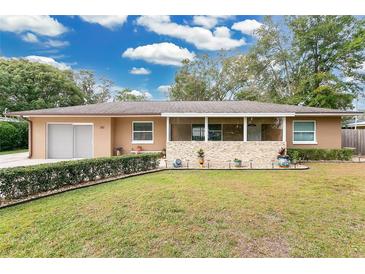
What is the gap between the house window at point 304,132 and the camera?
1377cm

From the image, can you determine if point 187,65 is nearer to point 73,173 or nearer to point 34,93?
point 34,93

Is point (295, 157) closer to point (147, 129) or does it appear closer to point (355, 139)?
point (355, 139)

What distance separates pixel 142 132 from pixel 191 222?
10659 mm

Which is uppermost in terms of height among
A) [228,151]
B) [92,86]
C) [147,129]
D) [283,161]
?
[92,86]

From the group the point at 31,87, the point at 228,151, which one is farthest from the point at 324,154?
the point at 31,87

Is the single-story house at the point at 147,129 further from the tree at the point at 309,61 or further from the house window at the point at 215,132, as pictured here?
the tree at the point at 309,61

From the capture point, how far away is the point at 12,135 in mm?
18203

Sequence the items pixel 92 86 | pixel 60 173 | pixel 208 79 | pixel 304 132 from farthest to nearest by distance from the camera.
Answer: pixel 92 86, pixel 208 79, pixel 304 132, pixel 60 173

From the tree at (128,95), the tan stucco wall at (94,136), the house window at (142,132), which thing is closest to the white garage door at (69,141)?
the tan stucco wall at (94,136)

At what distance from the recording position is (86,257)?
3.24 meters

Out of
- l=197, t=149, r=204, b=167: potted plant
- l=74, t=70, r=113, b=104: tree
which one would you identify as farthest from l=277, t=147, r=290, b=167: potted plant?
l=74, t=70, r=113, b=104: tree

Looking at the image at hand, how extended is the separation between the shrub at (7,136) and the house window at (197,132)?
16136mm

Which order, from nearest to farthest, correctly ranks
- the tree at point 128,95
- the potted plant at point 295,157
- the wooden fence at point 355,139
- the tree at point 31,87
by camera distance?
the potted plant at point 295,157 → the wooden fence at point 355,139 → the tree at point 31,87 → the tree at point 128,95
